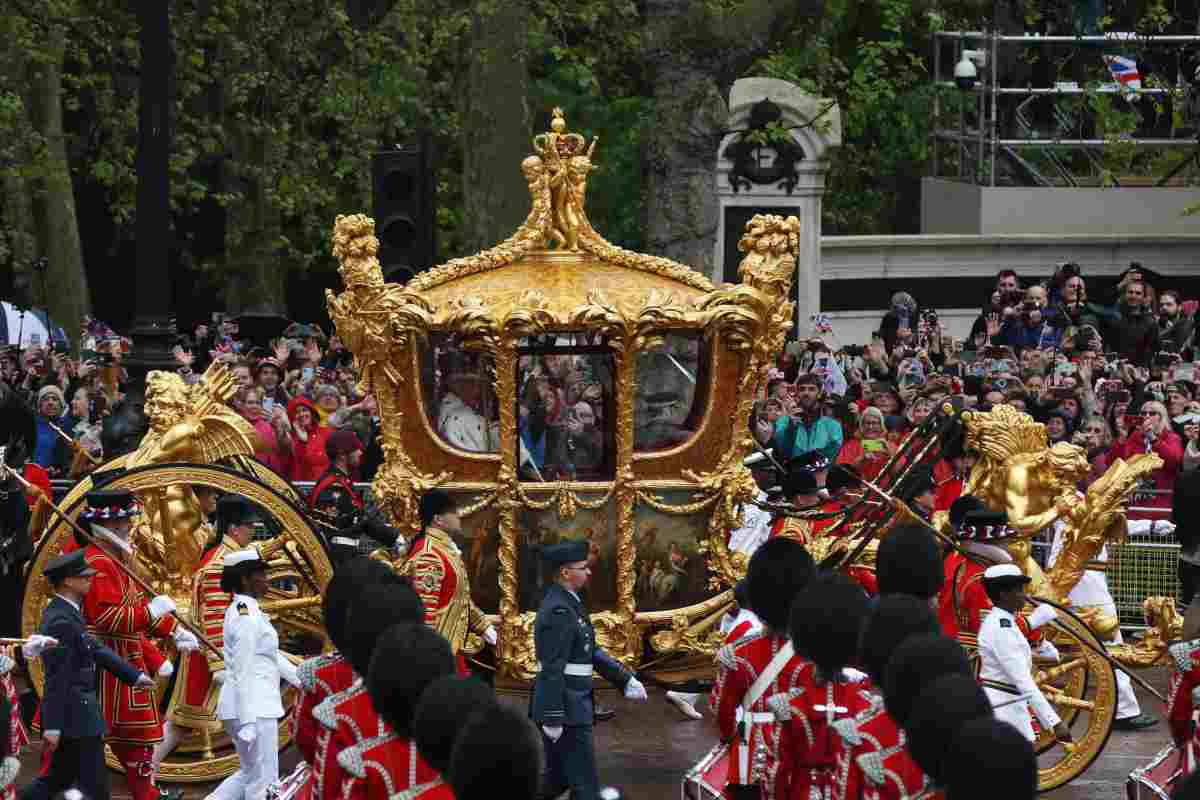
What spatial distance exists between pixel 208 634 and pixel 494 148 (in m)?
12.5

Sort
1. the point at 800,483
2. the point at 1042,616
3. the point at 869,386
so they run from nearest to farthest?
the point at 1042,616
the point at 800,483
the point at 869,386

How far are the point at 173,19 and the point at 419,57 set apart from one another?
2596 millimetres

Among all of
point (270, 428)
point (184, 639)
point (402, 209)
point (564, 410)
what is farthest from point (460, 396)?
point (402, 209)

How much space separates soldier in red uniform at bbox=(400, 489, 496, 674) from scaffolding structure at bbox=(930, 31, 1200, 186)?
14.2m

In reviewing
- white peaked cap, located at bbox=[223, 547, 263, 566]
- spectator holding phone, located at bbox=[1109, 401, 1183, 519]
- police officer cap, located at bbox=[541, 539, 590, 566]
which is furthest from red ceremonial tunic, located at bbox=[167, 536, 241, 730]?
spectator holding phone, located at bbox=[1109, 401, 1183, 519]

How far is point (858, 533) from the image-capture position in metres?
15.1

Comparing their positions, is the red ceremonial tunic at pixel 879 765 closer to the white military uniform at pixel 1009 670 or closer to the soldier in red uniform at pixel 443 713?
the white military uniform at pixel 1009 670

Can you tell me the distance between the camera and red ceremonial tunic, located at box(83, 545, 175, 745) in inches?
539

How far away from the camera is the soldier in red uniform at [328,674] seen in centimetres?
1176

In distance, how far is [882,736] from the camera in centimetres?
1170

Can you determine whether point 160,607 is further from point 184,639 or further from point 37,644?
point 37,644

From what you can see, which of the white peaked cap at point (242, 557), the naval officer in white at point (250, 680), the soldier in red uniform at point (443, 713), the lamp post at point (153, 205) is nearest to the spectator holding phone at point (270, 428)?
the lamp post at point (153, 205)

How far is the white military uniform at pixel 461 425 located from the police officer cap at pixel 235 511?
1.18 metres

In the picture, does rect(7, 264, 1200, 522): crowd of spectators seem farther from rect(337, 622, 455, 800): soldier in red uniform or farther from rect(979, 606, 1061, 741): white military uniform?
rect(337, 622, 455, 800): soldier in red uniform
